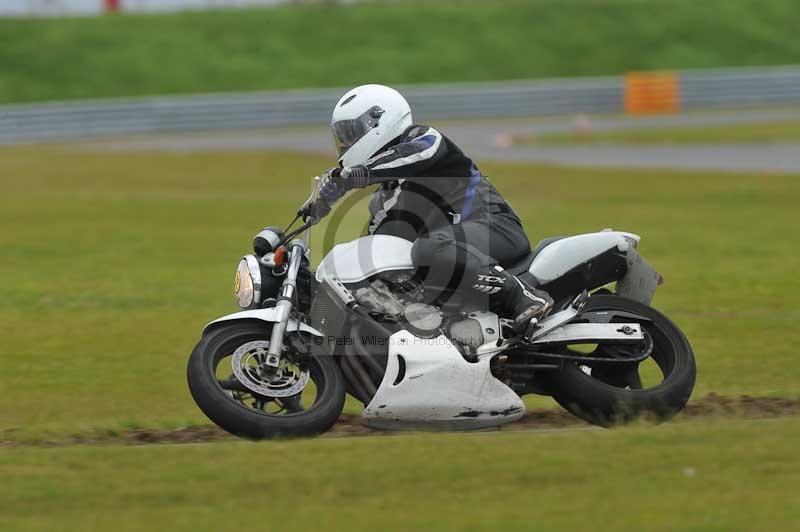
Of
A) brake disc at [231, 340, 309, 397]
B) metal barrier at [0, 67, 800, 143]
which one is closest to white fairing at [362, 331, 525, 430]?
brake disc at [231, 340, 309, 397]

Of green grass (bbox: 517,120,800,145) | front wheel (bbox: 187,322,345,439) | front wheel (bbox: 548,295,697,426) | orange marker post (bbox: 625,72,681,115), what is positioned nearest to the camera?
front wheel (bbox: 187,322,345,439)

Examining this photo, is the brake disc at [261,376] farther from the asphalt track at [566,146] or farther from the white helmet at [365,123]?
the asphalt track at [566,146]

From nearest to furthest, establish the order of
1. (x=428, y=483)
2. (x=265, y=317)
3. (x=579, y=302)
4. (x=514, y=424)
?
(x=428, y=483), (x=265, y=317), (x=579, y=302), (x=514, y=424)

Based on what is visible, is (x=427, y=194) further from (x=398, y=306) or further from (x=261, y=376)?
(x=261, y=376)

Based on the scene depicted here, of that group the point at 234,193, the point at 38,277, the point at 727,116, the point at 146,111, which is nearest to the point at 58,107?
the point at 146,111

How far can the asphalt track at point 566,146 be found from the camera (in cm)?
2686

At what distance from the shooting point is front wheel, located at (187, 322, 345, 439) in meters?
6.90

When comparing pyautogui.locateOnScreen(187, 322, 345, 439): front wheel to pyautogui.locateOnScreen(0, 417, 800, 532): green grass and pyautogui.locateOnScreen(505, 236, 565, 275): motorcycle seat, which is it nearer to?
pyautogui.locateOnScreen(0, 417, 800, 532): green grass

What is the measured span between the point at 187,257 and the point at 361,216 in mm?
9123

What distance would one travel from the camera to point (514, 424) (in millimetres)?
8039

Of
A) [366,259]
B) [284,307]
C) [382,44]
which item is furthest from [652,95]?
[284,307]

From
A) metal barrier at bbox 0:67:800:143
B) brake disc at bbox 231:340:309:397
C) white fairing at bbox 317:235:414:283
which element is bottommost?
metal barrier at bbox 0:67:800:143

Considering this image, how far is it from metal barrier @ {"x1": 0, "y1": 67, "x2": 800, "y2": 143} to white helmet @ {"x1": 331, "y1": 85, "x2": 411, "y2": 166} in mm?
27564

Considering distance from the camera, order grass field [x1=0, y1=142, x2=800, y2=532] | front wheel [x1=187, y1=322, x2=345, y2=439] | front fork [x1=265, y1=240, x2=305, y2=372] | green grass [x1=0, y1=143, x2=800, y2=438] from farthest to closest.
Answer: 1. green grass [x1=0, y1=143, x2=800, y2=438]
2. front fork [x1=265, y1=240, x2=305, y2=372]
3. front wheel [x1=187, y1=322, x2=345, y2=439]
4. grass field [x1=0, y1=142, x2=800, y2=532]
